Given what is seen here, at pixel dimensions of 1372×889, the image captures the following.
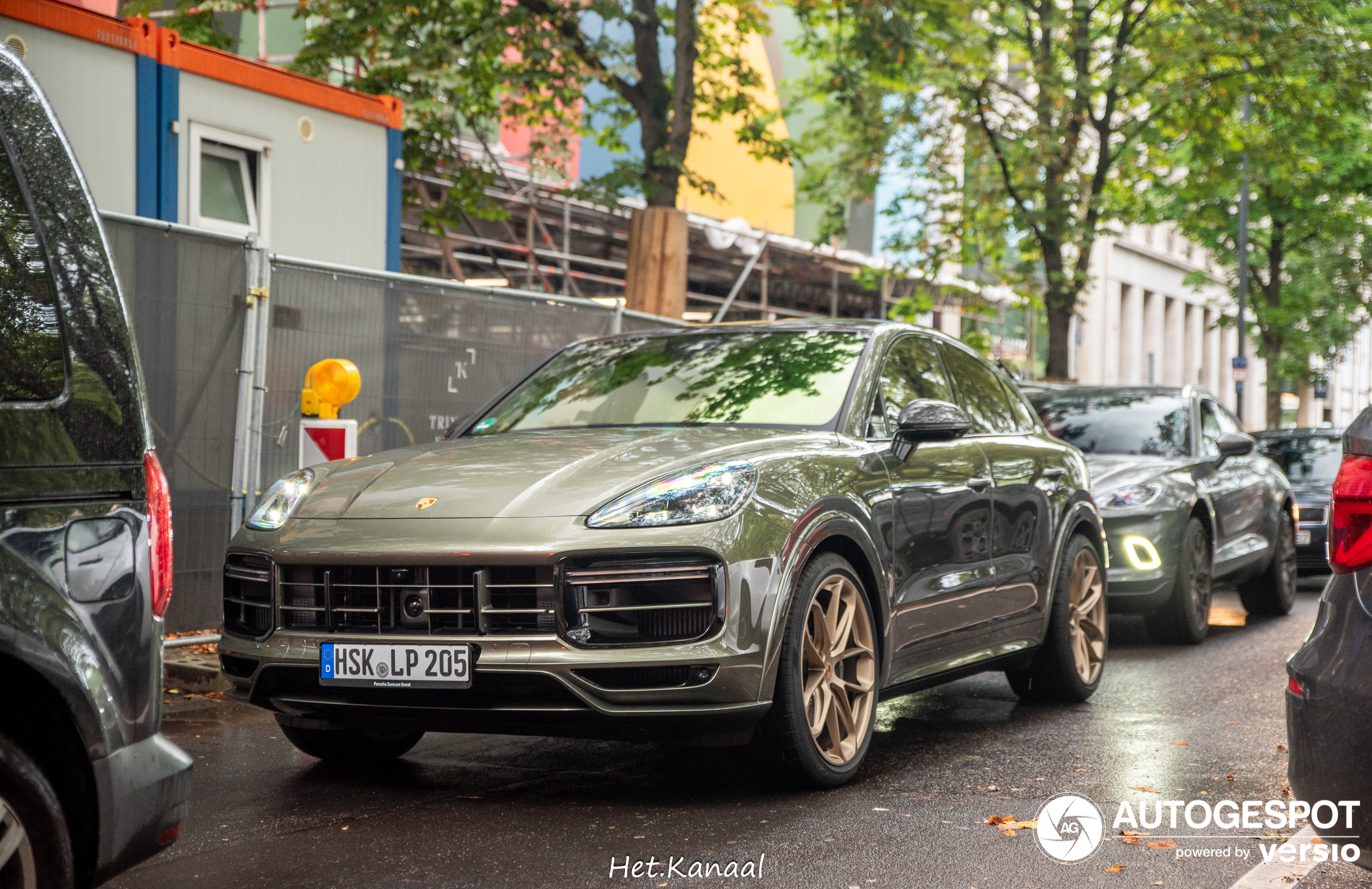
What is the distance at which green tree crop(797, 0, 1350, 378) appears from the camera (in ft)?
62.0

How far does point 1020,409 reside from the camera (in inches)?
293

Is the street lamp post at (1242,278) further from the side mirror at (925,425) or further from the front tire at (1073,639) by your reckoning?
the side mirror at (925,425)

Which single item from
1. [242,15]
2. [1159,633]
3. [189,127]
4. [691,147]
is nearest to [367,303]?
[189,127]

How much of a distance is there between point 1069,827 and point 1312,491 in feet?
37.0

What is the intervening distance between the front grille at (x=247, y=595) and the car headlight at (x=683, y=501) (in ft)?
3.57

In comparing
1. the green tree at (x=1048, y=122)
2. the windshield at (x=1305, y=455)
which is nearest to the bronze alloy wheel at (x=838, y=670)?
the windshield at (x=1305, y=455)

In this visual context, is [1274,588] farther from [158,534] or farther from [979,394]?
[158,534]

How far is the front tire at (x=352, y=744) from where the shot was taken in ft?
18.1

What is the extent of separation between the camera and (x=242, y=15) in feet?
60.3

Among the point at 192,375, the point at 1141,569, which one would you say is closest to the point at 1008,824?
the point at 192,375

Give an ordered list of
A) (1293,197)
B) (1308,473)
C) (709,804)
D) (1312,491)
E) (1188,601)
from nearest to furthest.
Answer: (709,804)
(1188,601)
(1312,491)
(1308,473)
(1293,197)

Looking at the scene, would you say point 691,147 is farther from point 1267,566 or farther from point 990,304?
point 1267,566

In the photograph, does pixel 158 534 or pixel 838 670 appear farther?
pixel 838 670

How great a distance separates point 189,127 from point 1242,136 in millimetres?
14339
